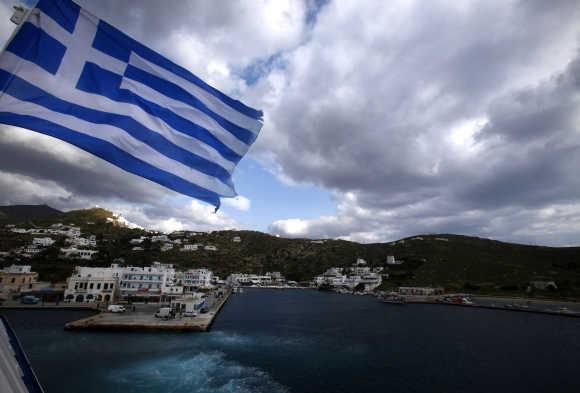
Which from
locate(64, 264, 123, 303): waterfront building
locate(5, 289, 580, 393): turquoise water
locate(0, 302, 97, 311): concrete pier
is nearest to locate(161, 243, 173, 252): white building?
locate(64, 264, 123, 303): waterfront building

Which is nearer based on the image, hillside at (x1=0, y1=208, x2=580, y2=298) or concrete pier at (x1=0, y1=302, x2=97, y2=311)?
concrete pier at (x1=0, y1=302, x2=97, y2=311)

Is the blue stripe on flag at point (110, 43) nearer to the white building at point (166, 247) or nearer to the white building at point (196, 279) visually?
the white building at point (196, 279)

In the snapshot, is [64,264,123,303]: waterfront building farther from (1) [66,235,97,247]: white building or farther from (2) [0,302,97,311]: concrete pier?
(1) [66,235,97,247]: white building

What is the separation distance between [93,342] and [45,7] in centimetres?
3669

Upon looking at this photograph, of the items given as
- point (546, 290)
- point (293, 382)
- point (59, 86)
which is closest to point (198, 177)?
point (59, 86)

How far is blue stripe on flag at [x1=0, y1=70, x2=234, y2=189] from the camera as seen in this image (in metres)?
4.34

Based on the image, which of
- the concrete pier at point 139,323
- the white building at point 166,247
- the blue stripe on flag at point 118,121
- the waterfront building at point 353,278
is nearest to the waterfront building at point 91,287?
the concrete pier at point 139,323

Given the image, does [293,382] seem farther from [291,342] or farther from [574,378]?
[574,378]

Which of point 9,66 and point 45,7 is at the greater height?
point 45,7

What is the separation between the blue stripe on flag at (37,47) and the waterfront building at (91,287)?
6542 cm

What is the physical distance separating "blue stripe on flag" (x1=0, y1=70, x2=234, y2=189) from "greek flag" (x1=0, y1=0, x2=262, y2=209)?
13 mm

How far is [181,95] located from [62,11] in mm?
2122

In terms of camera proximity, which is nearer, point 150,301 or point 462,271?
point 150,301

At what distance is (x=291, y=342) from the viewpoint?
3466 centimetres
